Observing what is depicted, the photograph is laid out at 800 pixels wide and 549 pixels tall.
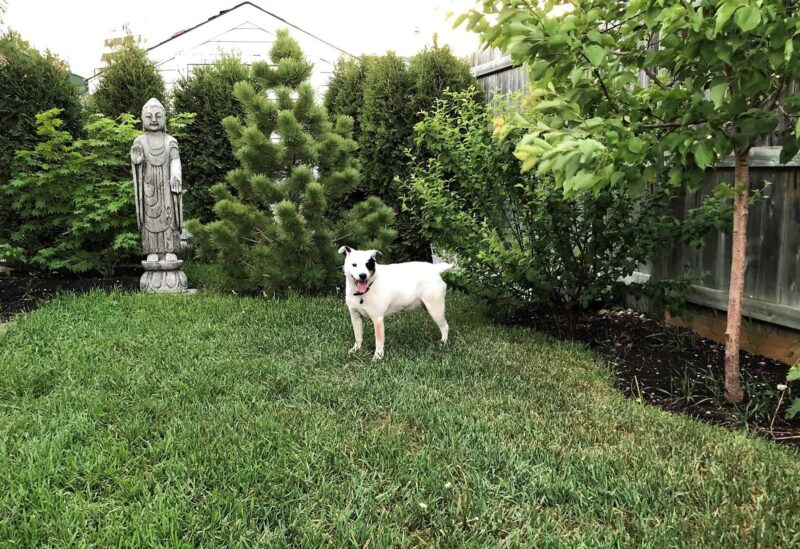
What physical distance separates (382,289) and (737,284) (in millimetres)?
2055

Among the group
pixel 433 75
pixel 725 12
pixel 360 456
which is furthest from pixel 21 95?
pixel 725 12

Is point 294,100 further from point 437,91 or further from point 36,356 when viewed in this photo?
point 36,356

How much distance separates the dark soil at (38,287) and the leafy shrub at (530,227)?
385 cm

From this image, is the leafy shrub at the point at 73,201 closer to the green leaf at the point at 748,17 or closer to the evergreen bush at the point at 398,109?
the evergreen bush at the point at 398,109

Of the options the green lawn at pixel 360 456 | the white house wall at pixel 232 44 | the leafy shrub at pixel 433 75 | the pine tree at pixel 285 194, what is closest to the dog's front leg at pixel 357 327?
the green lawn at pixel 360 456

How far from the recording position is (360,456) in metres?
2.42

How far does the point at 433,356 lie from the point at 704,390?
1.62 meters

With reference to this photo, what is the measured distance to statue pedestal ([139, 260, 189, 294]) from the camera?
6.24 meters

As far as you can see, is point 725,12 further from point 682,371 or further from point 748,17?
point 682,371

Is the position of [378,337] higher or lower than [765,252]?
lower

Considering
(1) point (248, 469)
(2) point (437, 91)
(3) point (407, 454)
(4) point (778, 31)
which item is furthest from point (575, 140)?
(2) point (437, 91)

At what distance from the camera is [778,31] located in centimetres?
208

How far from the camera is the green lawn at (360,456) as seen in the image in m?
1.92

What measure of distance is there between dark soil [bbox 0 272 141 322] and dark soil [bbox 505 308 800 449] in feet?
15.1
